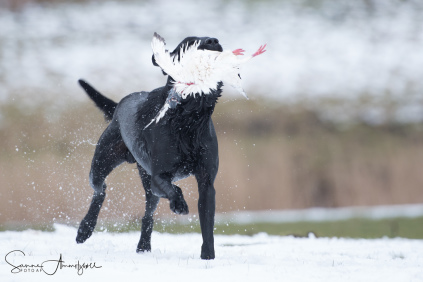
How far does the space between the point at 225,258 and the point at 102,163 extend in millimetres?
1681

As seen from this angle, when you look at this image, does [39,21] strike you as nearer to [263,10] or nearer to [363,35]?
[263,10]

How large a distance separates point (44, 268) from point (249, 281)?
125cm

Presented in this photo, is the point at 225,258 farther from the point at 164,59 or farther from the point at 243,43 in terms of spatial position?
the point at 243,43

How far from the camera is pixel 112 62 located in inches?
751

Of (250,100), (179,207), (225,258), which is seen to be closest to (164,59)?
(179,207)

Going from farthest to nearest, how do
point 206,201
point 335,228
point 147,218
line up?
point 335,228, point 147,218, point 206,201

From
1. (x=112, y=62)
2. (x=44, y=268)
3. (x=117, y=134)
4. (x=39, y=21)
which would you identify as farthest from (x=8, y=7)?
(x=44, y=268)

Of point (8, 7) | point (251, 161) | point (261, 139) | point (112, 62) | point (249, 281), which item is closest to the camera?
point (249, 281)

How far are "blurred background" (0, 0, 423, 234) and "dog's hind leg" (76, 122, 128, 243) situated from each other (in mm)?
919

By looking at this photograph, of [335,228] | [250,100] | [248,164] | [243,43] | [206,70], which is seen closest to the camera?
[206,70]

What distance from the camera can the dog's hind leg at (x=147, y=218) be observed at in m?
5.65

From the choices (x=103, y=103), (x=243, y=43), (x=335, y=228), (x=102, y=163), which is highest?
(x=243, y=43)

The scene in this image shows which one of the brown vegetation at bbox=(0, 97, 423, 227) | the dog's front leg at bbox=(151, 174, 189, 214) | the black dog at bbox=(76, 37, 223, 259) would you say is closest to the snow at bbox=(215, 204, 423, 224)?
the brown vegetation at bbox=(0, 97, 423, 227)

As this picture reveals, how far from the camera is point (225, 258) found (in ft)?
15.9
